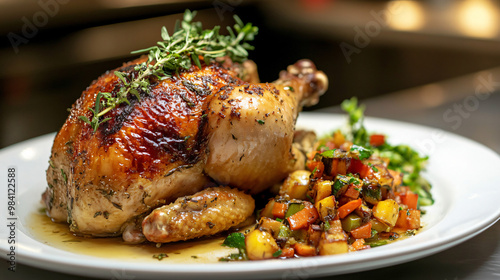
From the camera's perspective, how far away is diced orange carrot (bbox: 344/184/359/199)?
264cm

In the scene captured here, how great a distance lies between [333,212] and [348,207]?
93 mm

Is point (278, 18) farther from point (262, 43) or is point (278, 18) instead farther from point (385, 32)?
point (385, 32)

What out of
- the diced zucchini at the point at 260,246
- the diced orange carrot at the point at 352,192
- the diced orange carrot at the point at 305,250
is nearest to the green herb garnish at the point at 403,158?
the diced orange carrot at the point at 352,192

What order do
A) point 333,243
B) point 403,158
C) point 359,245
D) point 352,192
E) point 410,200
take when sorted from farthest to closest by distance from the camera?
point 403,158 → point 410,200 → point 352,192 → point 359,245 → point 333,243

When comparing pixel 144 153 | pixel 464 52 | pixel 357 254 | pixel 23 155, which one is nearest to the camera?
pixel 357 254

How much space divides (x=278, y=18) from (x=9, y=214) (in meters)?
6.95

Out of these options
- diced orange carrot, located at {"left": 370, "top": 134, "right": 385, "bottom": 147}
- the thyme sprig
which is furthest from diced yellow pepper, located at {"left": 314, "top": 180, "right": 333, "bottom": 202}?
diced orange carrot, located at {"left": 370, "top": 134, "right": 385, "bottom": 147}

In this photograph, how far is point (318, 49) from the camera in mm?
8891

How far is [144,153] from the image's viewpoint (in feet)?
8.25

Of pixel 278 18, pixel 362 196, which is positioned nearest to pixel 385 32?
pixel 278 18

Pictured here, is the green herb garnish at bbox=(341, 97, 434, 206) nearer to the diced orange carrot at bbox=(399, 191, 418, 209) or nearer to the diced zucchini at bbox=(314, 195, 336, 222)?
the diced orange carrot at bbox=(399, 191, 418, 209)

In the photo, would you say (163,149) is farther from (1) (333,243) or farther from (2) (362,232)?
(2) (362,232)

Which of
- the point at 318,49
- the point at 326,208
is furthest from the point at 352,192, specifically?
the point at 318,49

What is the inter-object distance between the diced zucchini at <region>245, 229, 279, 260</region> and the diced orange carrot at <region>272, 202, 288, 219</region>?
1.02 feet
